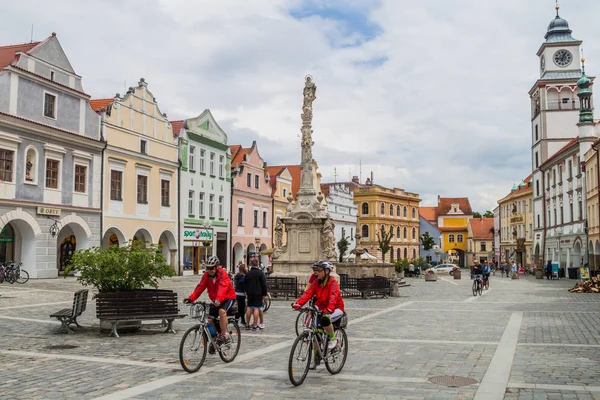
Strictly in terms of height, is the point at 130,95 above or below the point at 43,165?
above

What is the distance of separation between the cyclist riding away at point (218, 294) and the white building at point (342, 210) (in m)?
60.9

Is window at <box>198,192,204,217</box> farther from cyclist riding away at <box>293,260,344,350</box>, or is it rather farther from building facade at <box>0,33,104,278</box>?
cyclist riding away at <box>293,260,344,350</box>

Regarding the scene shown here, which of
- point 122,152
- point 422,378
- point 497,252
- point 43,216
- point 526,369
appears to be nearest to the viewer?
point 422,378

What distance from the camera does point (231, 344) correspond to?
9.66 meters

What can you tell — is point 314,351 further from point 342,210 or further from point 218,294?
point 342,210

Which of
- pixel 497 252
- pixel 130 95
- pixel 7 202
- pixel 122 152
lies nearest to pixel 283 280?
pixel 7 202

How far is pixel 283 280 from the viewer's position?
23.1 m

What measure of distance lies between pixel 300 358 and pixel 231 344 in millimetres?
1978

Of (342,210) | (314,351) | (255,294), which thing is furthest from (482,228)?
(314,351)

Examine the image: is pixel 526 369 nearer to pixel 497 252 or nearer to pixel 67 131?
pixel 67 131

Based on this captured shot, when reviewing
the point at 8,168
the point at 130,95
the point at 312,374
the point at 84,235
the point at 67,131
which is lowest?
the point at 312,374

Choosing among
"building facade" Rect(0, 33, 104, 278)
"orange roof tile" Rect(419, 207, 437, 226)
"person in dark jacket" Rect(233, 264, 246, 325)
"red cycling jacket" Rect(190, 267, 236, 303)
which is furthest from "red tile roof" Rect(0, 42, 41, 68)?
"orange roof tile" Rect(419, 207, 437, 226)

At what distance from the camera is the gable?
30422 millimetres

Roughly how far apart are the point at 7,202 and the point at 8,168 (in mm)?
1672
